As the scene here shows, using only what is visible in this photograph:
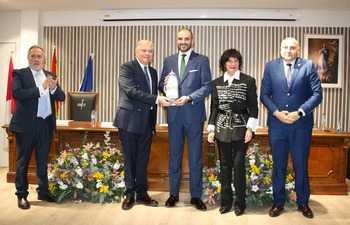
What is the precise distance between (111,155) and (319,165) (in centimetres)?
233

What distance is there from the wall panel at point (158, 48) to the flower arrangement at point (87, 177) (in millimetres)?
2806

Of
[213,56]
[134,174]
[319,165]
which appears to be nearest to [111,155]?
[134,174]

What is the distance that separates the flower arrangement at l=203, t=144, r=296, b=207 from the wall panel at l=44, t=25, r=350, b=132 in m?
2.79

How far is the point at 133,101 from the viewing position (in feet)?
10.9

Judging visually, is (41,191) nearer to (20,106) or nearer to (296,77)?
(20,106)

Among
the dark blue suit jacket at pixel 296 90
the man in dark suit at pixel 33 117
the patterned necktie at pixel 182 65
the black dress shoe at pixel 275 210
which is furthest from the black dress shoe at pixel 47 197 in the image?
the dark blue suit jacket at pixel 296 90

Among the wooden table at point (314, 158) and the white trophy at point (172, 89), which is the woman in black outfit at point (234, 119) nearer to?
the white trophy at point (172, 89)

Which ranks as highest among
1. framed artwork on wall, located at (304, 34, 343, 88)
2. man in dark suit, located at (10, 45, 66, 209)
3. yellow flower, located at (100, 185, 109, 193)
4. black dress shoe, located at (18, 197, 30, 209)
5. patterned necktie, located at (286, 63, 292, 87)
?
framed artwork on wall, located at (304, 34, 343, 88)

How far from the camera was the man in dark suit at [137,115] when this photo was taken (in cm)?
328

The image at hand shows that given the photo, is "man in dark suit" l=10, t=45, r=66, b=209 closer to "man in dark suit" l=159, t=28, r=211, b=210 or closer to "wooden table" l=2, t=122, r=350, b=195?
"wooden table" l=2, t=122, r=350, b=195

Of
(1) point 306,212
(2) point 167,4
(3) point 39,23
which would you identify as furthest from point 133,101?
(3) point 39,23

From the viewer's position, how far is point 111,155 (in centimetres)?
389

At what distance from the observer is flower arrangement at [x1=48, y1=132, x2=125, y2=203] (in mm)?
3631

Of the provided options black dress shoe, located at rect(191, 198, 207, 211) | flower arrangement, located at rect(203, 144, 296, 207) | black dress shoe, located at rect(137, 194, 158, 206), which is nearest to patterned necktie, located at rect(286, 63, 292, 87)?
flower arrangement, located at rect(203, 144, 296, 207)
